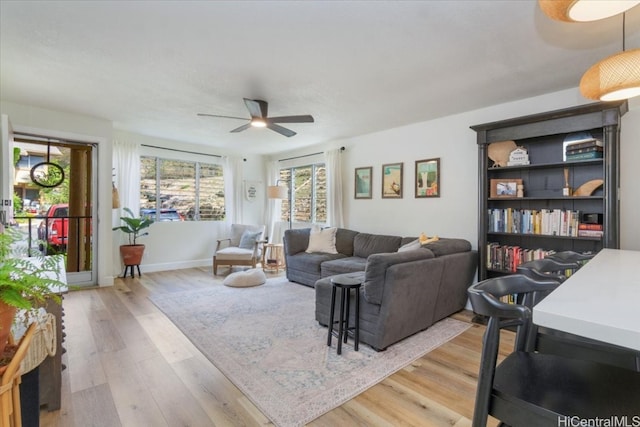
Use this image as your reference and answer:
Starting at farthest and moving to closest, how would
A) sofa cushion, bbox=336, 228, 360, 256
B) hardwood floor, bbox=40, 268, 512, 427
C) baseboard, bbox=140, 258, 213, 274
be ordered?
baseboard, bbox=140, 258, 213, 274
sofa cushion, bbox=336, 228, 360, 256
hardwood floor, bbox=40, 268, 512, 427

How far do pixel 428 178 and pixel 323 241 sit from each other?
1919 mm

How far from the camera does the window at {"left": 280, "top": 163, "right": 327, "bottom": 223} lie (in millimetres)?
6016

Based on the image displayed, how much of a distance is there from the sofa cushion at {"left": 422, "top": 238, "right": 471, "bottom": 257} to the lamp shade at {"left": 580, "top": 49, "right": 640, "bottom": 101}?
1.71 metres

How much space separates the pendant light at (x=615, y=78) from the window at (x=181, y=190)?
598 centimetres

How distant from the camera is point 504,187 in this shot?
3354 mm

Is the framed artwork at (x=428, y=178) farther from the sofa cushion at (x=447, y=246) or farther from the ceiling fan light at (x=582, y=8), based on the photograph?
the ceiling fan light at (x=582, y=8)

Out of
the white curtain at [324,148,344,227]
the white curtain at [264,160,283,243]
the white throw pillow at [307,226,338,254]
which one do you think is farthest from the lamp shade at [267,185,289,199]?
the white throw pillow at [307,226,338,254]

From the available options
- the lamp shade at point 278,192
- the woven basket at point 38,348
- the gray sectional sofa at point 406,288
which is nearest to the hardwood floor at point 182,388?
the gray sectional sofa at point 406,288

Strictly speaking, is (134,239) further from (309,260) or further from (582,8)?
(582,8)

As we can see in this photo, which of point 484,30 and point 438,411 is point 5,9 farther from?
point 438,411

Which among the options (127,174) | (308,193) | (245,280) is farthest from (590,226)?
(127,174)

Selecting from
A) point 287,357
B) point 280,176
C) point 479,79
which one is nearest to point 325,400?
point 287,357

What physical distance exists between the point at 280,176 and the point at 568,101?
5115 mm

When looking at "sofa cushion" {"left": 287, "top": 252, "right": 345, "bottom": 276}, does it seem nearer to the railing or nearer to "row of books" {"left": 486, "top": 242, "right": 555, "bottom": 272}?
"row of books" {"left": 486, "top": 242, "right": 555, "bottom": 272}
